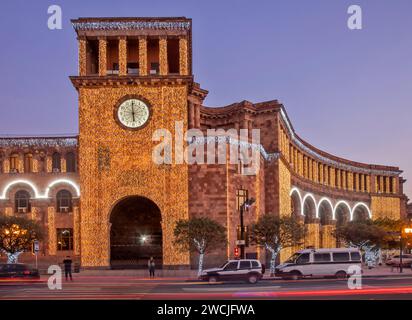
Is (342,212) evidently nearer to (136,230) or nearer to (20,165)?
(136,230)

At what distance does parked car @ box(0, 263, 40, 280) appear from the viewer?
33.5 meters

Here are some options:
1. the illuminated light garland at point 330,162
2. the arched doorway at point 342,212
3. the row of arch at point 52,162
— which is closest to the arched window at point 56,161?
the row of arch at point 52,162

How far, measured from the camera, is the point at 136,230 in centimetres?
4909

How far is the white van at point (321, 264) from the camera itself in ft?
109

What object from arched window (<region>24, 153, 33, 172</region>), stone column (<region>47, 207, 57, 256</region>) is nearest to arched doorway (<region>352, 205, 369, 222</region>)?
stone column (<region>47, 207, 57, 256</region>)

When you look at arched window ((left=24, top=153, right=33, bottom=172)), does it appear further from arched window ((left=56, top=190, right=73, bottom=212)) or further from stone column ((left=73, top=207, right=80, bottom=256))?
stone column ((left=73, top=207, right=80, bottom=256))

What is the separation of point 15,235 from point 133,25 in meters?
19.0

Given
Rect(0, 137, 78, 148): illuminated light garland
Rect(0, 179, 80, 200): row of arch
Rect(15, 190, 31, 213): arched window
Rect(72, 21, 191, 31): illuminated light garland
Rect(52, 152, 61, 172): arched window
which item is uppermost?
Rect(72, 21, 191, 31): illuminated light garland

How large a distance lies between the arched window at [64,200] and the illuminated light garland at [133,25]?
55.6 ft

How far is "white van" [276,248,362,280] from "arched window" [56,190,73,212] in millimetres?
26421

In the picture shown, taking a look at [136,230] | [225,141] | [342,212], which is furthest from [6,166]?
[342,212]
